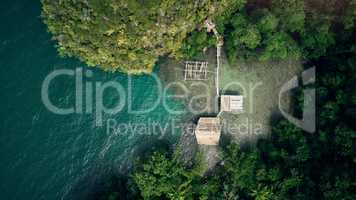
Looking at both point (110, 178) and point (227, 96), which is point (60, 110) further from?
point (227, 96)

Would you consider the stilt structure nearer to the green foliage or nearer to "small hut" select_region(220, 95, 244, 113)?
"small hut" select_region(220, 95, 244, 113)

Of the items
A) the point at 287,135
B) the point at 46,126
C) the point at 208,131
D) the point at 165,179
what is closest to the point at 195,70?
the point at 208,131

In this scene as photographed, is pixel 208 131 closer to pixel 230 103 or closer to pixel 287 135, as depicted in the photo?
pixel 230 103

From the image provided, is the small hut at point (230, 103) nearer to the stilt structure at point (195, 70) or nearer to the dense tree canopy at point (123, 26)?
the stilt structure at point (195, 70)

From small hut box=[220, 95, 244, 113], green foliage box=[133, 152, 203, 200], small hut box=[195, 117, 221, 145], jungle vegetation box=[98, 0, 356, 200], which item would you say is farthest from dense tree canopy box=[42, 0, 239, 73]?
green foliage box=[133, 152, 203, 200]

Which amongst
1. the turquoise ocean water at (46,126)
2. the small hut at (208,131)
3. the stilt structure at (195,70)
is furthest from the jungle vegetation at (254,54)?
the turquoise ocean water at (46,126)

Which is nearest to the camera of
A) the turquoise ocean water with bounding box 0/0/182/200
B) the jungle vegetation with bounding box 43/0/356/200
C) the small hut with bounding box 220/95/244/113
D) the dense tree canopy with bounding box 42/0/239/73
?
the dense tree canopy with bounding box 42/0/239/73

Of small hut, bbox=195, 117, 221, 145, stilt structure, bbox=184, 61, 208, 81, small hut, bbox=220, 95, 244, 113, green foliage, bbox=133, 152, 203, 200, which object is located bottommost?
green foliage, bbox=133, 152, 203, 200
